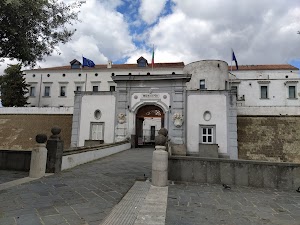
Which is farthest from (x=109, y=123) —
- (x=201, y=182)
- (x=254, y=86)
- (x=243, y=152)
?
(x=254, y=86)

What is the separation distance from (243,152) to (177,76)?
347 inches

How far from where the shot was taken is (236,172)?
6805 millimetres

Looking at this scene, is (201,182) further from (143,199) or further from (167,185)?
(143,199)

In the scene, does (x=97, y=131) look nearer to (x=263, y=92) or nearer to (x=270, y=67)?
(x=263, y=92)

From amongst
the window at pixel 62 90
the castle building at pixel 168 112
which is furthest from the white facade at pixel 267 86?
the window at pixel 62 90

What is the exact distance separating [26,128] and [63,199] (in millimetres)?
22215

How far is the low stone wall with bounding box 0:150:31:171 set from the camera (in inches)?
314

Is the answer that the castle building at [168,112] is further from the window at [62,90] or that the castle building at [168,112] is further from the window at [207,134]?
the window at [62,90]

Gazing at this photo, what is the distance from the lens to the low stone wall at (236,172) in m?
6.48

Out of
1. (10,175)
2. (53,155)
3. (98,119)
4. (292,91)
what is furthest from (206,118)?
(292,91)

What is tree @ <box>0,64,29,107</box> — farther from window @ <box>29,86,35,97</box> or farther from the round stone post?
the round stone post

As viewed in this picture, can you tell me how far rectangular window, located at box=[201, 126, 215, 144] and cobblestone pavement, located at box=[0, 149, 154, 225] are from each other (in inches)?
495

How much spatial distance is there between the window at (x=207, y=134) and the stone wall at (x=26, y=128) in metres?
13.0

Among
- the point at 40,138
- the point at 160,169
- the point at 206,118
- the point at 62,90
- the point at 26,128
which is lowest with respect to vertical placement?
the point at 160,169
